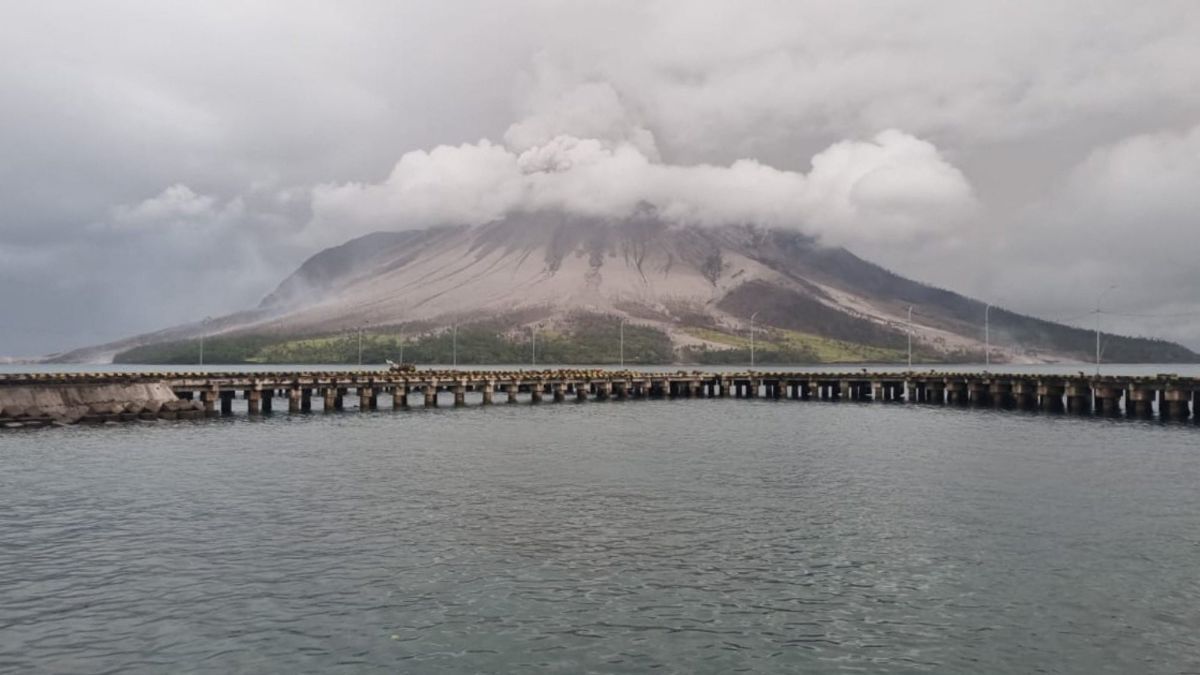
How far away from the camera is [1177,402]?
308 ft

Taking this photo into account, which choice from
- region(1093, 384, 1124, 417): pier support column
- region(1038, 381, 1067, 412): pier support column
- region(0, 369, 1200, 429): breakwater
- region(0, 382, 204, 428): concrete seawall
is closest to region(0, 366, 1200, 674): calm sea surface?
region(0, 382, 204, 428): concrete seawall

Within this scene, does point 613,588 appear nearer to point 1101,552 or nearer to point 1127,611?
point 1127,611

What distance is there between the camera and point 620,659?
64.7ft

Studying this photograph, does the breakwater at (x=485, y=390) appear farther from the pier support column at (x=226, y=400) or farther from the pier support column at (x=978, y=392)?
the pier support column at (x=226, y=400)

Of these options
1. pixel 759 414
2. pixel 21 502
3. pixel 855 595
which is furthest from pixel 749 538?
pixel 759 414

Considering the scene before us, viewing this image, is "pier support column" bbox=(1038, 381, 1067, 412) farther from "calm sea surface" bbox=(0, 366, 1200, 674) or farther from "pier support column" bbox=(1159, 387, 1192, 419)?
"calm sea surface" bbox=(0, 366, 1200, 674)

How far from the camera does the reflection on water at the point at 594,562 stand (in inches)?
804

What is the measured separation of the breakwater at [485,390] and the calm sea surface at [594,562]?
23.8 meters

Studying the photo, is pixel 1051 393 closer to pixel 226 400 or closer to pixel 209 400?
pixel 209 400

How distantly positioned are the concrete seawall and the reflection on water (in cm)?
1729

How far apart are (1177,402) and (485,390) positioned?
81.7 m

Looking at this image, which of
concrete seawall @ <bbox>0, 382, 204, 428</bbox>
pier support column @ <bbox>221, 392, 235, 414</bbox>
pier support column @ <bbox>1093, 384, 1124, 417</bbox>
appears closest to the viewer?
concrete seawall @ <bbox>0, 382, 204, 428</bbox>

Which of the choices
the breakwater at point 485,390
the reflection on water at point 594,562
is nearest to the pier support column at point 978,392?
the breakwater at point 485,390

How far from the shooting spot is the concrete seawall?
73.8 m
